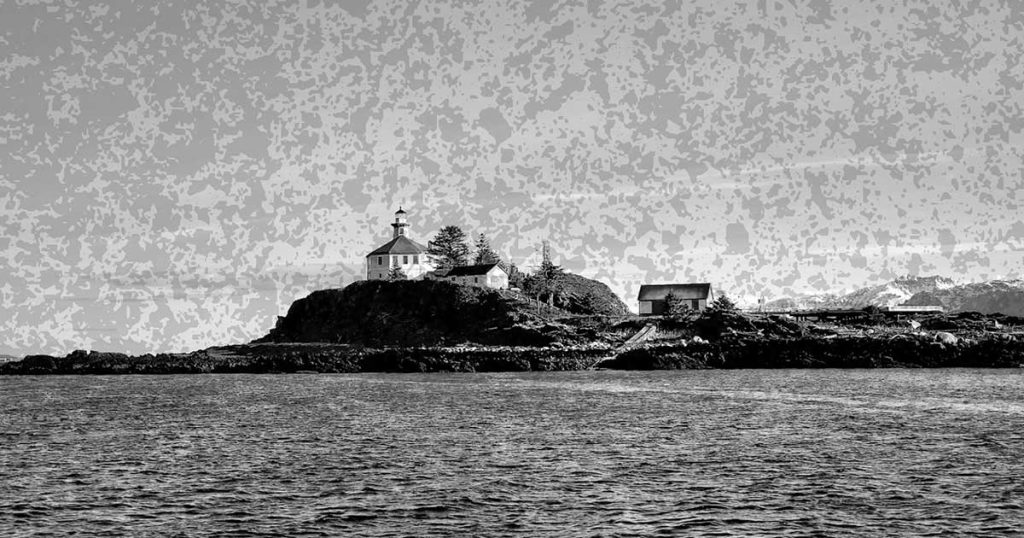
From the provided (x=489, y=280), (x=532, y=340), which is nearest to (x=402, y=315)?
(x=489, y=280)

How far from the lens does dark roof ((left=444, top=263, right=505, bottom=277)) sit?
16325cm

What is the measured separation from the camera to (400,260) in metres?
172

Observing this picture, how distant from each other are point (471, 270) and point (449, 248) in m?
18.3

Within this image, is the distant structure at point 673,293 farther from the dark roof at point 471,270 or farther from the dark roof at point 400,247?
the dark roof at point 400,247

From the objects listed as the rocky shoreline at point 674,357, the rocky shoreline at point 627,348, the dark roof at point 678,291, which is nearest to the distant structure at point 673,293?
the dark roof at point 678,291

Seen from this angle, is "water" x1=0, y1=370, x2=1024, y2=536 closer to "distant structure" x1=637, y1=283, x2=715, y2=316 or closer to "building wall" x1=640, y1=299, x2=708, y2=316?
"building wall" x1=640, y1=299, x2=708, y2=316

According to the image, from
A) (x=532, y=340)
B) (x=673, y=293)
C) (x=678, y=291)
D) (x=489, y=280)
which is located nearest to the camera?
(x=532, y=340)

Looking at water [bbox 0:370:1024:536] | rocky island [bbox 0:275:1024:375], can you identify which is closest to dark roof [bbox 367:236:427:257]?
rocky island [bbox 0:275:1024:375]

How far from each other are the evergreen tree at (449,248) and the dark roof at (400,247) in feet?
14.6

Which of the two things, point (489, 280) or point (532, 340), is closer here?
point (532, 340)

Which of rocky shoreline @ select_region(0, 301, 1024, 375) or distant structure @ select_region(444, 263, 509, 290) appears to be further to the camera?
distant structure @ select_region(444, 263, 509, 290)

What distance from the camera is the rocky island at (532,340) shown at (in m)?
116

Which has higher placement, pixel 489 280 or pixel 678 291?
pixel 489 280

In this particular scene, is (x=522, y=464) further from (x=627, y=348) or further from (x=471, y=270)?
(x=471, y=270)
